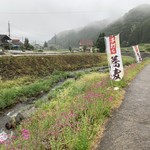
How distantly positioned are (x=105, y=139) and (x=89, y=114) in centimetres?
118

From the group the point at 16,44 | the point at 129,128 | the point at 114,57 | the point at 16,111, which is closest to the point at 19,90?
the point at 16,111

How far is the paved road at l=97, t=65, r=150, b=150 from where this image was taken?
5.87 metres

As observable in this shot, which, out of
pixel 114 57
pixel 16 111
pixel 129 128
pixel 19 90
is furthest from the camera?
pixel 19 90

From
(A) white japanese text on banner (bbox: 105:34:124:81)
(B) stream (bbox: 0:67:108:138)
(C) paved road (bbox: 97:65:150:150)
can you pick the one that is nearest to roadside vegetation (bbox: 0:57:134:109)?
(B) stream (bbox: 0:67:108:138)

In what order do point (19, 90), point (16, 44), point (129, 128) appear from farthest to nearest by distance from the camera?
point (16, 44) < point (19, 90) < point (129, 128)

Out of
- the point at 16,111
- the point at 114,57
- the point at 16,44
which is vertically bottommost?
the point at 16,111

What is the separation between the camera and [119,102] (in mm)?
9805

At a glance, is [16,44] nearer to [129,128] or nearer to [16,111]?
[16,111]

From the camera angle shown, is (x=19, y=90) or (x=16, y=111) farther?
(x=19, y=90)

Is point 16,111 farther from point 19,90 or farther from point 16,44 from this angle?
point 16,44

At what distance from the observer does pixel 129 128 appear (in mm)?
6934

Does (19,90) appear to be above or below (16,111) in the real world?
above

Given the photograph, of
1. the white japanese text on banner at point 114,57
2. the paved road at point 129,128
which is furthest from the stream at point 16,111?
the paved road at point 129,128

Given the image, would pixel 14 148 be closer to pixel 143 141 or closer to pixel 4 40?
pixel 143 141
